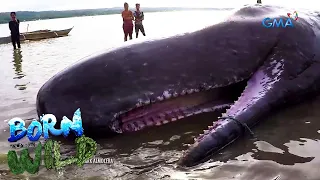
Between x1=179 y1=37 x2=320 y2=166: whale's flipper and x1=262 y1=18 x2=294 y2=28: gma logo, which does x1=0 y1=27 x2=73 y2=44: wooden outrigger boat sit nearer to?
x1=262 y1=18 x2=294 y2=28: gma logo

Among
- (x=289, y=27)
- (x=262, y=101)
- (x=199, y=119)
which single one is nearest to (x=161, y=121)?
(x=199, y=119)

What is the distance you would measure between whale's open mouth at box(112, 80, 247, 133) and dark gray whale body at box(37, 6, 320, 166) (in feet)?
0.04

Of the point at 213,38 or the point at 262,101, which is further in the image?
the point at 213,38

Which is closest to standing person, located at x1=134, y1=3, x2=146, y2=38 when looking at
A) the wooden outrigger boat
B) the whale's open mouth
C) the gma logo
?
the gma logo

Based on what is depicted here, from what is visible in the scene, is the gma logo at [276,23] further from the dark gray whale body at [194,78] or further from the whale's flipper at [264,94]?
the whale's flipper at [264,94]

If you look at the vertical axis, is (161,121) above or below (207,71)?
below

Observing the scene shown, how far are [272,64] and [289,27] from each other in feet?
1.99

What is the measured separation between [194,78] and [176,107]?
0.39m

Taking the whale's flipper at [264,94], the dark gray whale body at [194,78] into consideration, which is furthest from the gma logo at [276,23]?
the whale's flipper at [264,94]

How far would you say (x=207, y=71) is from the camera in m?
4.41

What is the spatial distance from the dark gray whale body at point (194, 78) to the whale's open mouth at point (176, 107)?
0.01 metres

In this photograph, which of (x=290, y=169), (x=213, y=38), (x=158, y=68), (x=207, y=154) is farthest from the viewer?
(x=213, y=38)

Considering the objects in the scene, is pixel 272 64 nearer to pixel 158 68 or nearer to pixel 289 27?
pixel 289 27

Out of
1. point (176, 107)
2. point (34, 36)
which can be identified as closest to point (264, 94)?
point (176, 107)
